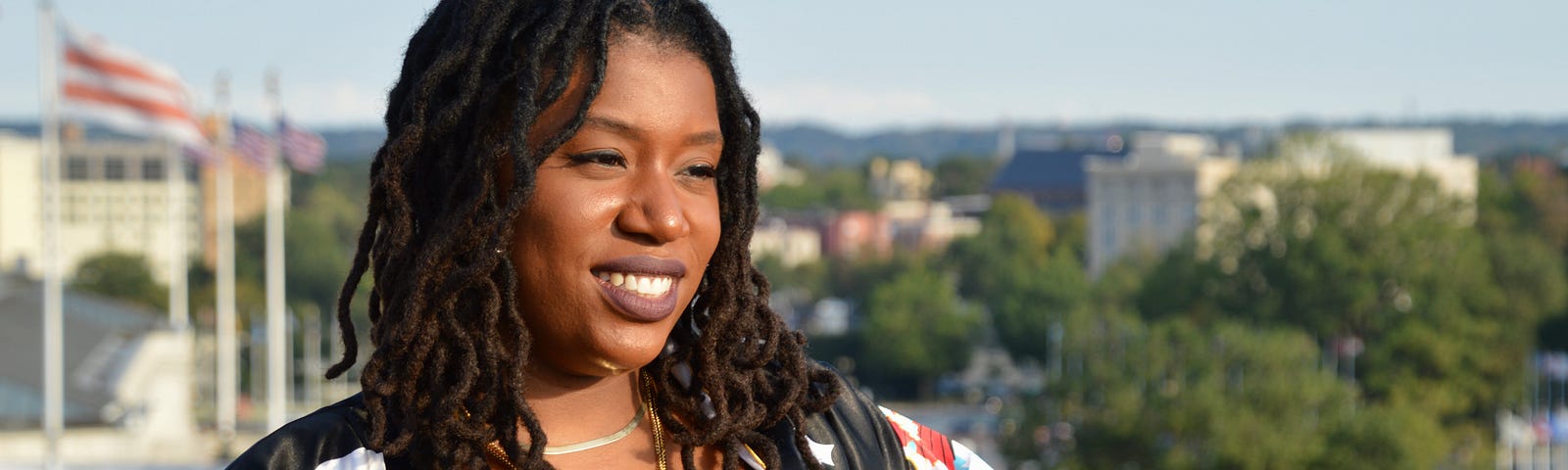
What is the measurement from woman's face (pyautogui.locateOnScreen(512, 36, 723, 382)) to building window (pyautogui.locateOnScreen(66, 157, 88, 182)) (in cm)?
13587

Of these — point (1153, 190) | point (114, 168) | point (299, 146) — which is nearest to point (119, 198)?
point (114, 168)

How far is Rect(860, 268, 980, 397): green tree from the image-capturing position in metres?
87.7

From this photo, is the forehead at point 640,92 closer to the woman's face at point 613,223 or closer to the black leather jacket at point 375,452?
the woman's face at point 613,223

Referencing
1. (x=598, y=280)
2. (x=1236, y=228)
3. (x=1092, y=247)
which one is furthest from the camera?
(x=1092, y=247)

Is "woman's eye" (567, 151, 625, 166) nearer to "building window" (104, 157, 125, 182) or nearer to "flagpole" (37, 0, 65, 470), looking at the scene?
"flagpole" (37, 0, 65, 470)

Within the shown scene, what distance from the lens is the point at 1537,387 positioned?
76.8m

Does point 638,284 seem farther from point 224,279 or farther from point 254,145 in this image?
point 224,279

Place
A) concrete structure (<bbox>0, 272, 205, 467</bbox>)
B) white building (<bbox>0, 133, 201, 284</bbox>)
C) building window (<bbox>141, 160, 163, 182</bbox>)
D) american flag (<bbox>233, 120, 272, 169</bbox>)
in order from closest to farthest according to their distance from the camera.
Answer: american flag (<bbox>233, 120, 272, 169</bbox>) < concrete structure (<bbox>0, 272, 205, 467</bbox>) < white building (<bbox>0, 133, 201, 284</bbox>) < building window (<bbox>141, 160, 163, 182</bbox>)

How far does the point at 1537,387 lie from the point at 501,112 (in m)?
77.1

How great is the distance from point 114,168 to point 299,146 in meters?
102

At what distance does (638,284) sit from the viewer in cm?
318

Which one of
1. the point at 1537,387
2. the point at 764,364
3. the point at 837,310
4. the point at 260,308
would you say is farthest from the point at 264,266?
the point at 764,364

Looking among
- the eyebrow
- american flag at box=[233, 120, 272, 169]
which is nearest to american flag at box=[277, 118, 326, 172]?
american flag at box=[233, 120, 272, 169]

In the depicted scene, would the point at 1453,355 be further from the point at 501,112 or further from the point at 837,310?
the point at 501,112
